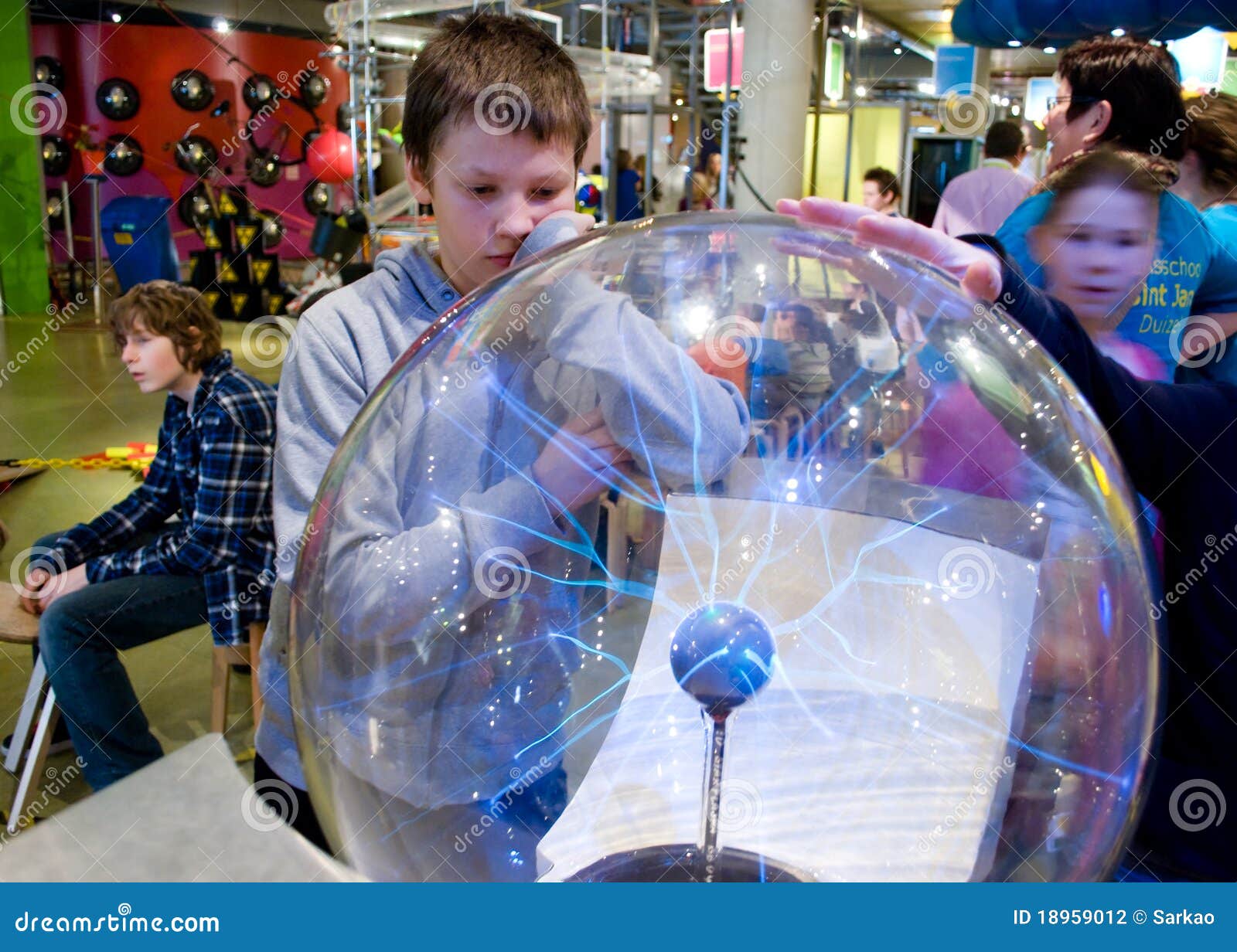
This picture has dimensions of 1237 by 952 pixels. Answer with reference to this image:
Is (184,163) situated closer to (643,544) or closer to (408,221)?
(408,221)

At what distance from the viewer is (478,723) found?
68 centimetres

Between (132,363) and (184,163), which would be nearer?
(132,363)

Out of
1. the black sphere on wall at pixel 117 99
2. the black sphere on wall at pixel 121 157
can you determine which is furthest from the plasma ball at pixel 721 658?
the black sphere on wall at pixel 117 99

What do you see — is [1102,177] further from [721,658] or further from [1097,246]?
[721,658]

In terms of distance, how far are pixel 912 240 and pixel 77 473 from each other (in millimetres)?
4570

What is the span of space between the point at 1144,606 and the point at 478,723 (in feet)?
1.44

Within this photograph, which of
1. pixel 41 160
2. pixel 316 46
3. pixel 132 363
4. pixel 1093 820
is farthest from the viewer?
pixel 316 46

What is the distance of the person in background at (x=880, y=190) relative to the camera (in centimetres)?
639

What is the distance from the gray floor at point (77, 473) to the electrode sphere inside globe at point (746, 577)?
1.89 m

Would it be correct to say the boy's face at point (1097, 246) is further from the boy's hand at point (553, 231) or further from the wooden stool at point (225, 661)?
the wooden stool at point (225, 661)

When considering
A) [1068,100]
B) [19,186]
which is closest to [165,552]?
[1068,100]

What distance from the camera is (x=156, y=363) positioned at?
2252 millimetres

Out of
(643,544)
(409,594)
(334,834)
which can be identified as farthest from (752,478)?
(334,834)

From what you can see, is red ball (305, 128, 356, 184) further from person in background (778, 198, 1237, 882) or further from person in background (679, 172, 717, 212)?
person in background (778, 198, 1237, 882)
